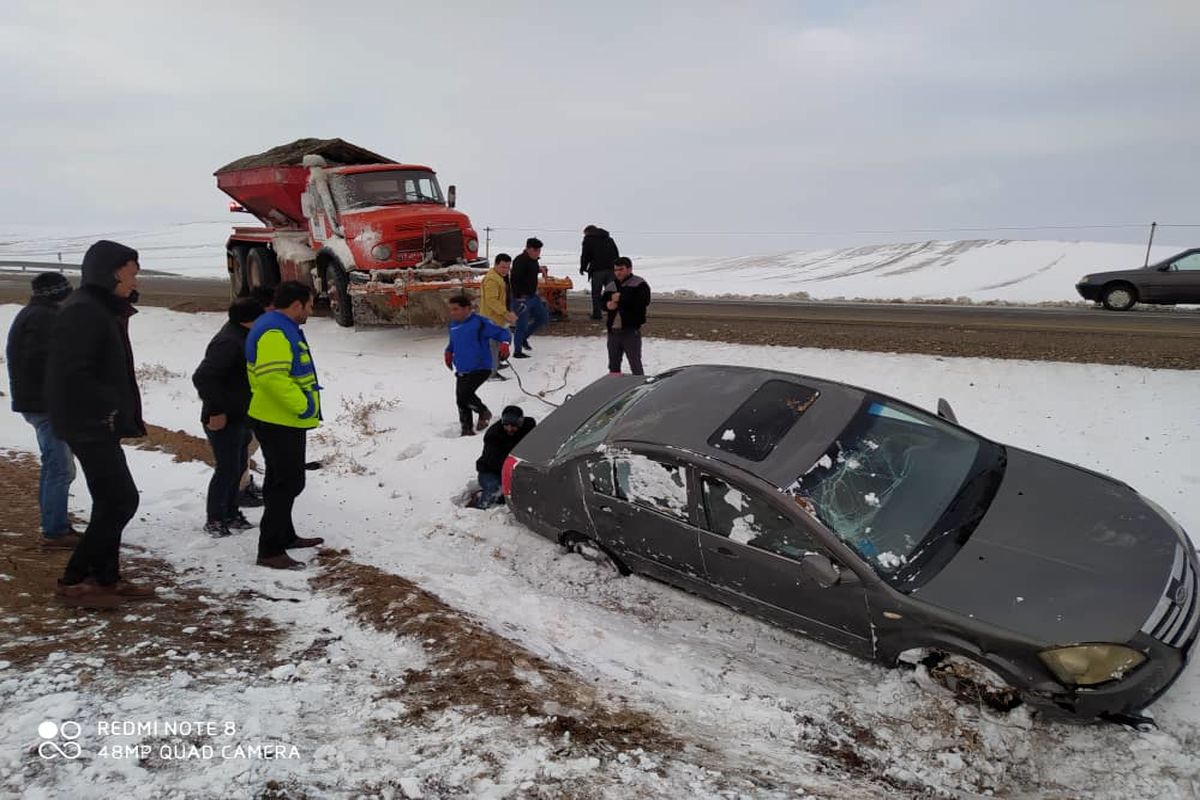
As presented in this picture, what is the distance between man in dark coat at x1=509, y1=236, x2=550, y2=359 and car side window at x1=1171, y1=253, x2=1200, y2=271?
12.3 meters

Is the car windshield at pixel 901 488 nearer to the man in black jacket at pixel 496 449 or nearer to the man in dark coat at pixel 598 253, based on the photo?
the man in black jacket at pixel 496 449

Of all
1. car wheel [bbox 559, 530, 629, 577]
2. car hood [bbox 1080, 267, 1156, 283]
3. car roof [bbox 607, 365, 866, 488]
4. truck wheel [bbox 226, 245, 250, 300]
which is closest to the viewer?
car roof [bbox 607, 365, 866, 488]

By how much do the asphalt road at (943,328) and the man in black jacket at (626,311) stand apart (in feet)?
8.20

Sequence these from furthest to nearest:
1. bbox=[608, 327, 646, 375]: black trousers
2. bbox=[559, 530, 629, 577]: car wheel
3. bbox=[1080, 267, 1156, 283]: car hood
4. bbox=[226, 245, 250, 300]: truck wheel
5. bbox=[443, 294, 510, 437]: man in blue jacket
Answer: bbox=[226, 245, 250, 300]: truck wheel < bbox=[1080, 267, 1156, 283]: car hood < bbox=[608, 327, 646, 375]: black trousers < bbox=[443, 294, 510, 437]: man in blue jacket < bbox=[559, 530, 629, 577]: car wheel

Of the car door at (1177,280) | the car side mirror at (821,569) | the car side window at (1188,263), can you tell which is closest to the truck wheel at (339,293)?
the car side mirror at (821,569)

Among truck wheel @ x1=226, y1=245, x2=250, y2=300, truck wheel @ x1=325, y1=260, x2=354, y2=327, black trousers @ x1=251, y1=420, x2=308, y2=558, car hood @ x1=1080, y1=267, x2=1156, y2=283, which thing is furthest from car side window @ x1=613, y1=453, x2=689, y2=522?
car hood @ x1=1080, y1=267, x2=1156, y2=283

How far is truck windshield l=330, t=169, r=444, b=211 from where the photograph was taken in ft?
38.3

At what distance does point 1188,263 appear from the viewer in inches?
537

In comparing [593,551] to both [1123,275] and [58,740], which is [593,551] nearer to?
[58,740]

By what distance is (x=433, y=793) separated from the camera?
264 centimetres

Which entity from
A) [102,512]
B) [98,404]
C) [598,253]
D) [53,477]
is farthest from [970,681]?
[598,253]

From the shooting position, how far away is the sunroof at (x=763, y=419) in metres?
4.34

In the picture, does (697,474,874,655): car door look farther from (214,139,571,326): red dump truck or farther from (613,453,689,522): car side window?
(214,139,571,326): red dump truck

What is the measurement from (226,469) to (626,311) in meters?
4.37
